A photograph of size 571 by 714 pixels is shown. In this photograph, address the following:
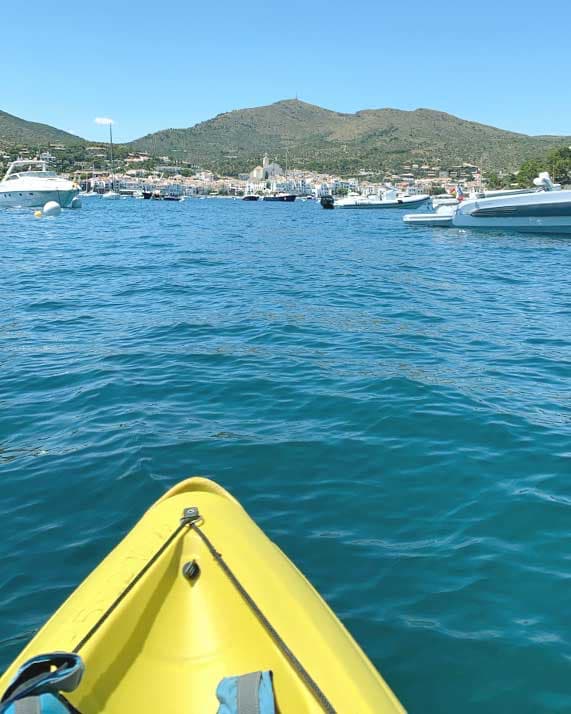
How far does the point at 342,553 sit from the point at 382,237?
29929 mm

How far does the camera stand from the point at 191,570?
3.14m

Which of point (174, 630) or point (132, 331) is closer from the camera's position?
point (174, 630)

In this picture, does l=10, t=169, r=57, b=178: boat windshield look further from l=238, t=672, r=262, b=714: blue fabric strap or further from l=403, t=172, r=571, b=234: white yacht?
l=238, t=672, r=262, b=714: blue fabric strap

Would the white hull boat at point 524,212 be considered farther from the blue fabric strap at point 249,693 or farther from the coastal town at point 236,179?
the coastal town at point 236,179

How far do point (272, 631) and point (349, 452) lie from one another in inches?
134

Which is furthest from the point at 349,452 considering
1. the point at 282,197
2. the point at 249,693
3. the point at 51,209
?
the point at 282,197

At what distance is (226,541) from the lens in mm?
3309

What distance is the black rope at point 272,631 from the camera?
2232 millimetres

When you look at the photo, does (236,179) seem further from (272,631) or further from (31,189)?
(272,631)

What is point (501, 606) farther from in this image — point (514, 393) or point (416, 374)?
point (416, 374)

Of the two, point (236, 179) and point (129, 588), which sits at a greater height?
point (236, 179)

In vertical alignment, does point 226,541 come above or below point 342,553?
above

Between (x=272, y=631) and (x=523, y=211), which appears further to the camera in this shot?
(x=523, y=211)

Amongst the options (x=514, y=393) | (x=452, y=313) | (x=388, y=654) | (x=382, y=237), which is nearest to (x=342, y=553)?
(x=388, y=654)
